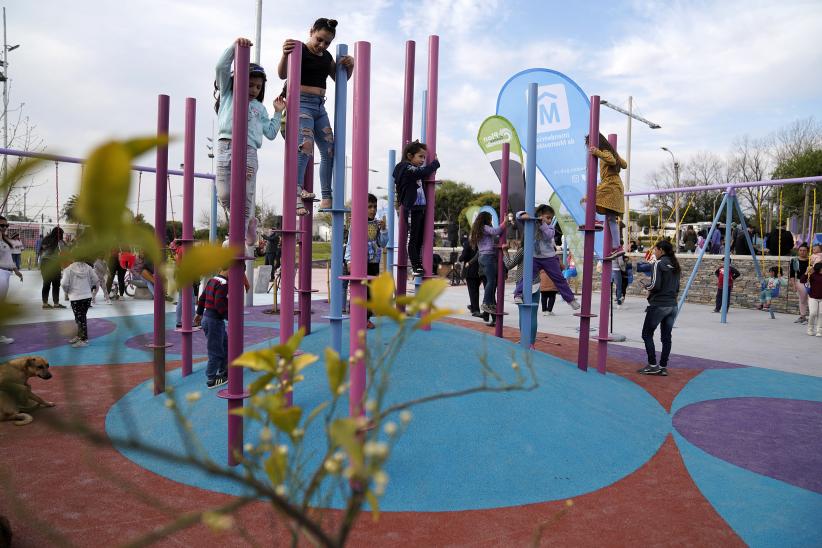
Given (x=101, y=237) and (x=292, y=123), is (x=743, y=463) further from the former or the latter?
(x=101, y=237)

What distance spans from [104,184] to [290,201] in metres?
3.69

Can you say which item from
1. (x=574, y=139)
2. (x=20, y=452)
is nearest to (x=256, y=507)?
(x=20, y=452)

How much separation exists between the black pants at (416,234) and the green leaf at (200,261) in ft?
18.3

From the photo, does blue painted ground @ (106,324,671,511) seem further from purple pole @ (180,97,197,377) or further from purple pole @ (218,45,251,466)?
purple pole @ (180,97,197,377)

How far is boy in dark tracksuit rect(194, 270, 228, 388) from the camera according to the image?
5.24 metres

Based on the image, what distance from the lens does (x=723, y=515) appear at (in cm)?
335

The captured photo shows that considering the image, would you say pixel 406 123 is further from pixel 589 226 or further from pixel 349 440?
pixel 349 440

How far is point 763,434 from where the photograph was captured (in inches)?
188

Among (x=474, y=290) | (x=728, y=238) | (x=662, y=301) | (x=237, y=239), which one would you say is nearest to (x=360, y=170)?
(x=237, y=239)

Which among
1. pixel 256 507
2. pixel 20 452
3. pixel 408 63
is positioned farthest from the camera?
pixel 408 63

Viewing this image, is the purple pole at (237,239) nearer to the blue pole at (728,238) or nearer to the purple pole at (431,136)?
the purple pole at (431,136)

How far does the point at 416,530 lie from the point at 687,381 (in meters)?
4.66

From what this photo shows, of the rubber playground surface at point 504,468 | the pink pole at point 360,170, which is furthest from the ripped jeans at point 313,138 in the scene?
the pink pole at point 360,170

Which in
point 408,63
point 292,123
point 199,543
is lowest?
point 199,543
